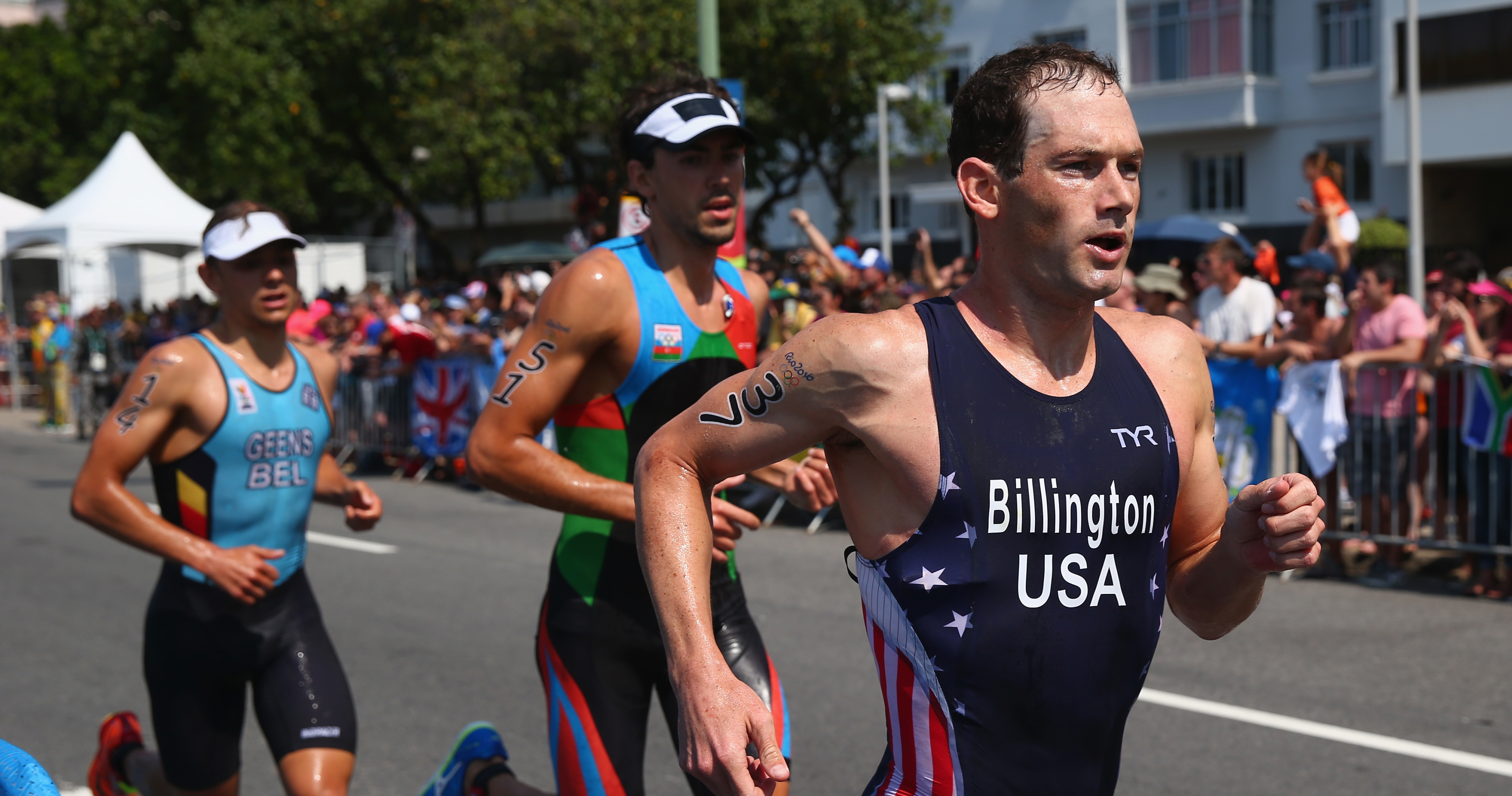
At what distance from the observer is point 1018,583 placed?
7.16ft

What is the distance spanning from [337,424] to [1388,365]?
11.8m

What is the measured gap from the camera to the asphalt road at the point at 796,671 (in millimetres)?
5480

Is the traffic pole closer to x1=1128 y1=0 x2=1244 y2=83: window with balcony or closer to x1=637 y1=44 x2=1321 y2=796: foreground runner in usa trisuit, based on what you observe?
x1=637 y1=44 x2=1321 y2=796: foreground runner in usa trisuit

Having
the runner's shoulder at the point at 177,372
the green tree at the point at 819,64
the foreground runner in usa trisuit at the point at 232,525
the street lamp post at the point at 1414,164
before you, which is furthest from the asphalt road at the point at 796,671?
the green tree at the point at 819,64

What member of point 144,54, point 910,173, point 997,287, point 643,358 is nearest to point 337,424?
point 643,358

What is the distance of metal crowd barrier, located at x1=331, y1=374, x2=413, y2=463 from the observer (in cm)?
1528

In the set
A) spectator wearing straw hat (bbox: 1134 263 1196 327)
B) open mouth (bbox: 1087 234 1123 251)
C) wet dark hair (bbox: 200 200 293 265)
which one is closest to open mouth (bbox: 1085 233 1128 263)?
open mouth (bbox: 1087 234 1123 251)

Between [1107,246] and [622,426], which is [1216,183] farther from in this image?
[1107,246]

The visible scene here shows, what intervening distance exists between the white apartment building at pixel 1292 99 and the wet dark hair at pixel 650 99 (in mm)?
24434

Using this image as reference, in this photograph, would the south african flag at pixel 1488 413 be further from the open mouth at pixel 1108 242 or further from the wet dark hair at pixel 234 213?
the open mouth at pixel 1108 242

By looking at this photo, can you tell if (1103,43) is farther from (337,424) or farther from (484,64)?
(337,424)


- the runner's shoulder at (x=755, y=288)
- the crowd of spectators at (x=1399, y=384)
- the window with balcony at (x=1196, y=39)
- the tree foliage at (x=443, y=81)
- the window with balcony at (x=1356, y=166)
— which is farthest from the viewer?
the window with balcony at (x=1196, y=39)

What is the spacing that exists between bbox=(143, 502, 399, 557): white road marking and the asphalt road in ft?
0.35

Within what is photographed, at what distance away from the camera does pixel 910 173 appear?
38.1 metres
